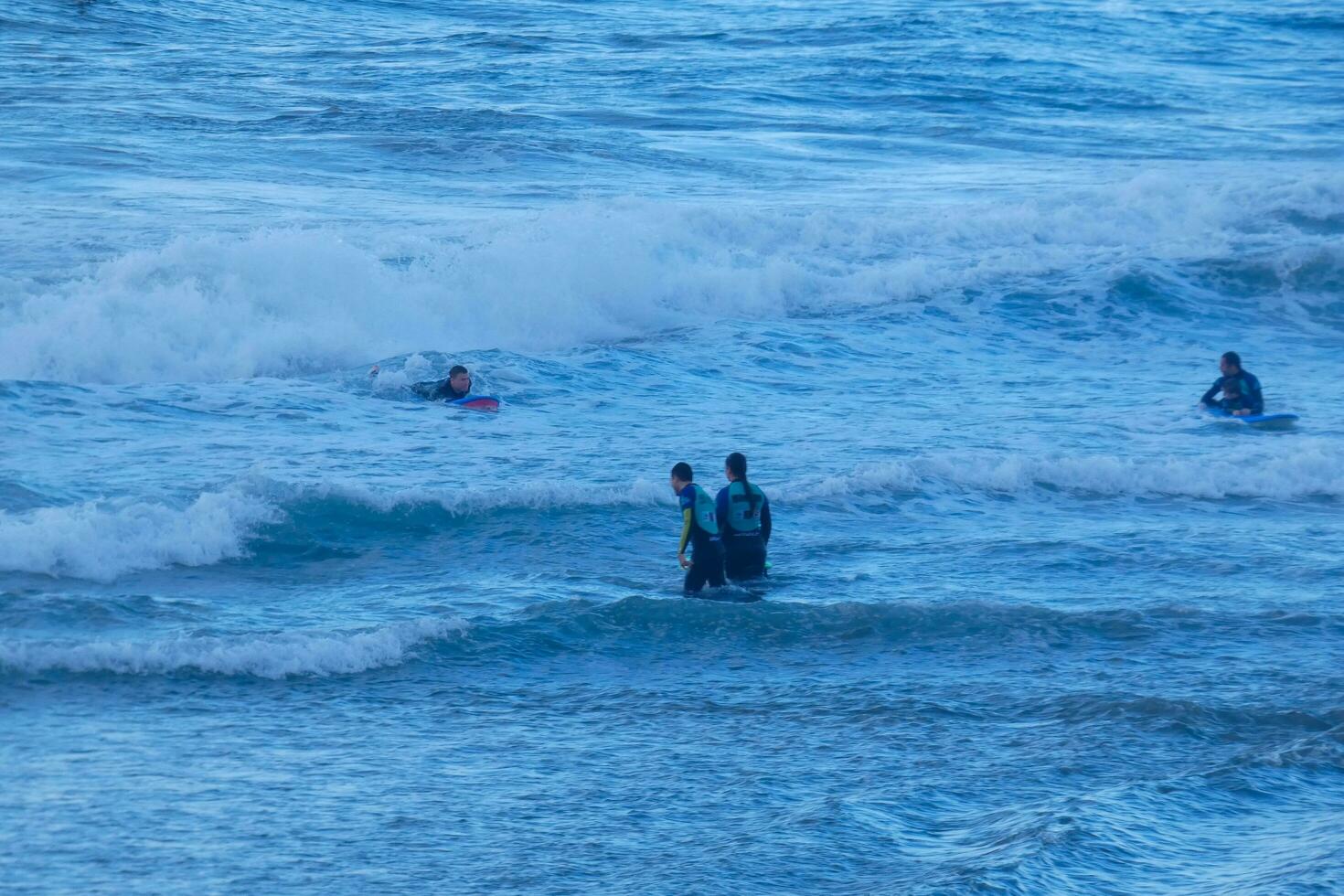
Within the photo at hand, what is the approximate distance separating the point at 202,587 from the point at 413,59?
1053 inches

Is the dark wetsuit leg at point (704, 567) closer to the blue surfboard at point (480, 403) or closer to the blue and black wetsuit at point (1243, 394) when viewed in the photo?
the blue surfboard at point (480, 403)

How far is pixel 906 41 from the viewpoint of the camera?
41.2 meters

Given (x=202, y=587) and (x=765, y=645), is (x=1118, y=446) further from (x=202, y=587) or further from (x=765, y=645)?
(x=202, y=587)

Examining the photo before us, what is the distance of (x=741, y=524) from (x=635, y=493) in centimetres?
188

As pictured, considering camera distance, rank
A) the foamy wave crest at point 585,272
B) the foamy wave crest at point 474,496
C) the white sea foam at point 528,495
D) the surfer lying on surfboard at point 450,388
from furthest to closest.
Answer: the foamy wave crest at point 585,272 < the surfer lying on surfboard at point 450,388 < the foamy wave crest at point 474,496 < the white sea foam at point 528,495

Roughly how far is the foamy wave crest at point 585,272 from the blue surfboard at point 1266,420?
6.43 m

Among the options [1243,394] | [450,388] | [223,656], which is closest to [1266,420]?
[1243,394]

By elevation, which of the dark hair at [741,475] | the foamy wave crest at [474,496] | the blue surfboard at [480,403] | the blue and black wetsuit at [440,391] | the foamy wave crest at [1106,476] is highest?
the dark hair at [741,475]

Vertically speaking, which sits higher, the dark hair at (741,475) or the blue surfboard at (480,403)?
the dark hair at (741,475)

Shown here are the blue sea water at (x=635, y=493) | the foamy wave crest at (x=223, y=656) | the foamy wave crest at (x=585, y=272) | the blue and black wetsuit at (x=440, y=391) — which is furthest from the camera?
the foamy wave crest at (x=585, y=272)

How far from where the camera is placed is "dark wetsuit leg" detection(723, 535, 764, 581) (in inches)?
436

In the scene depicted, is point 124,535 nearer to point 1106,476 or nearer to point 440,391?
point 440,391

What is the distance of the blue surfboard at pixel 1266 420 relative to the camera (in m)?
16.1

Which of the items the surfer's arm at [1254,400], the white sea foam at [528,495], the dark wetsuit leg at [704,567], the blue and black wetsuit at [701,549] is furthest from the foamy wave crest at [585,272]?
the dark wetsuit leg at [704,567]
